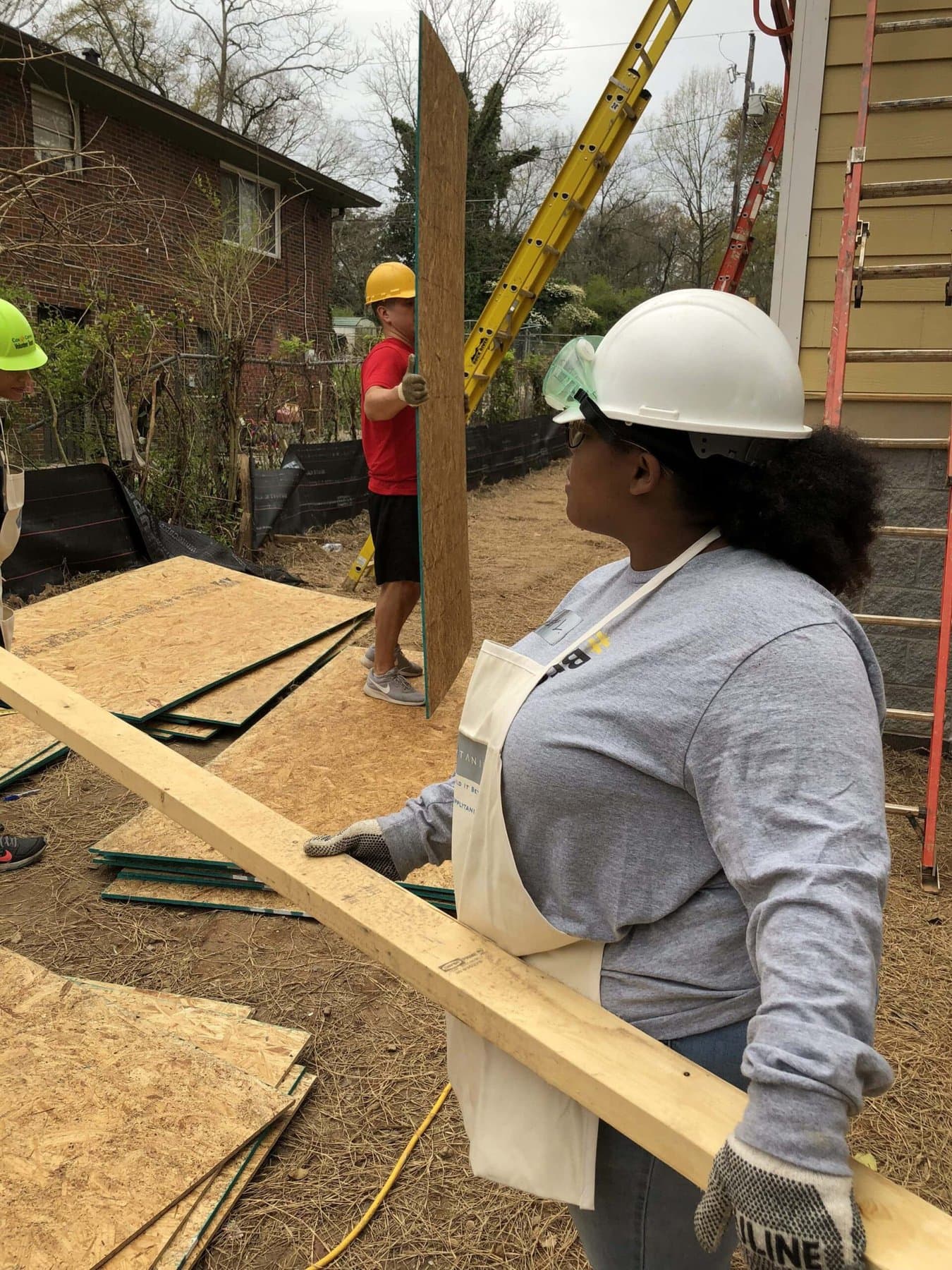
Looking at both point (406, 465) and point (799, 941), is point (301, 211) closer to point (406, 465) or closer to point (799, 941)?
point (406, 465)

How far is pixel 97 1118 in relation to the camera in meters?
2.26

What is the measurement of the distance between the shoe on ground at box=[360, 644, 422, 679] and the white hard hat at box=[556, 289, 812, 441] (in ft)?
13.5

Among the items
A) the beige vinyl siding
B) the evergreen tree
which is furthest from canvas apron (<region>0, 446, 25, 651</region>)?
the evergreen tree

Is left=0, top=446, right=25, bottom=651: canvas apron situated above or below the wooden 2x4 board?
above

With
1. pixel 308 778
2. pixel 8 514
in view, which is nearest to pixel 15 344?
pixel 8 514

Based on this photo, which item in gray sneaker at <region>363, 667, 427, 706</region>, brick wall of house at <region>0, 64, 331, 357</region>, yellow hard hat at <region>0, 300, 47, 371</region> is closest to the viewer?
yellow hard hat at <region>0, 300, 47, 371</region>

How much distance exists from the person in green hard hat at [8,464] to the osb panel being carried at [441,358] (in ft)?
5.57

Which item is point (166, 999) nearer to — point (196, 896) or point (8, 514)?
point (196, 896)

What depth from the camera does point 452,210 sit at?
493cm

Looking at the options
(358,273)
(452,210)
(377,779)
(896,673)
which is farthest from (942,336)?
(358,273)

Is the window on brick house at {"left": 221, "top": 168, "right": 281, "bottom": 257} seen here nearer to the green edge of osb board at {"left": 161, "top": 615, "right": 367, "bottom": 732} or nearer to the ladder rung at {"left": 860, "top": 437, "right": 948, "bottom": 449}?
the green edge of osb board at {"left": 161, "top": 615, "right": 367, "bottom": 732}

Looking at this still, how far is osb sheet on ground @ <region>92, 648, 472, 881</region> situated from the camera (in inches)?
149

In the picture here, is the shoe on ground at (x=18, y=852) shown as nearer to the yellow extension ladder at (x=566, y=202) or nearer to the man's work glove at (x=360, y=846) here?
the man's work glove at (x=360, y=846)

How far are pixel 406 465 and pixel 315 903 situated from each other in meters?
3.56
